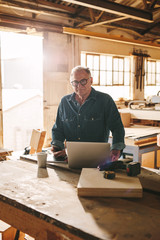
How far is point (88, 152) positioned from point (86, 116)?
68cm

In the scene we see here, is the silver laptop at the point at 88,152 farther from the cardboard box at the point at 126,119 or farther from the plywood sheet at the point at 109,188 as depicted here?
the cardboard box at the point at 126,119

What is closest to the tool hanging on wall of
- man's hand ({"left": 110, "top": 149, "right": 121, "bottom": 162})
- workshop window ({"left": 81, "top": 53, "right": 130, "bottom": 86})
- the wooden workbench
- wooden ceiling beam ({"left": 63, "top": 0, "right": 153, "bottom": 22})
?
workshop window ({"left": 81, "top": 53, "right": 130, "bottom": 86})

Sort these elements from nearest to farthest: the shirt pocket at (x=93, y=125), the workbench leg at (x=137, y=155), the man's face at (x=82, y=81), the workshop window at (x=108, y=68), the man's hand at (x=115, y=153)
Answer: the man's hand at (x=115, y=153)
the man's face at (x=82, y=81)
the shirt pocket at (x=93, y=125)
the workbench leg at (x=137, y=155)
the workshop window at (x=108, y=68)

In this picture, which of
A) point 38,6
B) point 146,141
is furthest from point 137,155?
point 38,6

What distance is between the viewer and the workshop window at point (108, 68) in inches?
329

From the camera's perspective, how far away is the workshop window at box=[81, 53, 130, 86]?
27.4 feet

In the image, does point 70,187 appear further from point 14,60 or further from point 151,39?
point 14,60

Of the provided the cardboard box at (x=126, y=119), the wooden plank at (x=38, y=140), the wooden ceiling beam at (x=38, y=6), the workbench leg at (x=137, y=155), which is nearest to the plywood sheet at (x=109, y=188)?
the wooden plank at (x=38, y=140)

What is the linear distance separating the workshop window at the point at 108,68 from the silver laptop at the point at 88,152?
21.2ft

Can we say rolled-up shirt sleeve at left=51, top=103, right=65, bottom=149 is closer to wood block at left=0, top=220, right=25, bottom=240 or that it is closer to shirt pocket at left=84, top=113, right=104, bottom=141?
shirt pocket at left=84, top=113, right=104, bottom=141

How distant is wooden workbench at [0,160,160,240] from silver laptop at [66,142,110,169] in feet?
0.72

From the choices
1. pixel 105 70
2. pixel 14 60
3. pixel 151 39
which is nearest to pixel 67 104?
pixel 105 70

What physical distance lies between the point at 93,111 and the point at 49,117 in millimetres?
4685

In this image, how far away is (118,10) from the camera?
434cm
